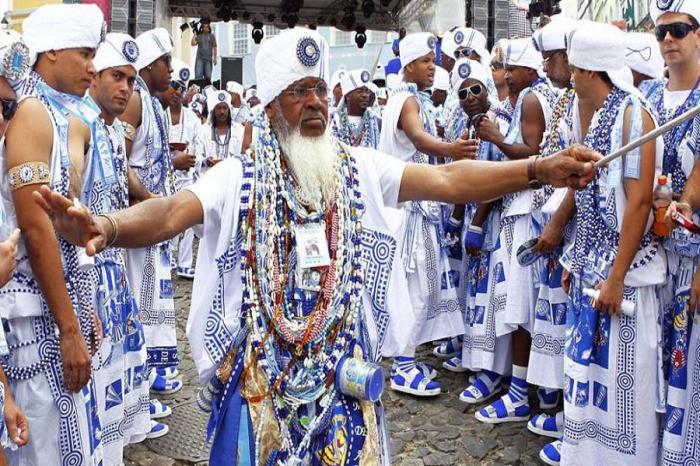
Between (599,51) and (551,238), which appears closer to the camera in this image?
(599,51)

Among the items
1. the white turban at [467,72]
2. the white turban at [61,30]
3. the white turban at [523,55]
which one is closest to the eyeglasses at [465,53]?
the white turban at [467,72]

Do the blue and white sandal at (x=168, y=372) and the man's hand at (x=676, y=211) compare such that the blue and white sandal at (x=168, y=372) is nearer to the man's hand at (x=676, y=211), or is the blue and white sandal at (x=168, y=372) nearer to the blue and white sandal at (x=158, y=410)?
the blue and white sandal at (x=158, y=410)

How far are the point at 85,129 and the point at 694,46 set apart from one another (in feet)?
8.83

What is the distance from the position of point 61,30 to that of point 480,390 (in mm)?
3387

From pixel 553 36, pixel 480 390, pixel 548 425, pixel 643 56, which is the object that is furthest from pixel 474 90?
pixel 548 425

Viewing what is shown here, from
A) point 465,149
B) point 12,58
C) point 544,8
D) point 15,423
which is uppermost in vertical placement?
point 544,8

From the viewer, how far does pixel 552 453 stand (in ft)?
12.9

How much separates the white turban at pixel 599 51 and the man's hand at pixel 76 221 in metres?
2.29

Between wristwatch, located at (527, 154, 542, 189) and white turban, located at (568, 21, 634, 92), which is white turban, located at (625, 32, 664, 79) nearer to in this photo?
white turban, located at (568, 21, 634, 92)

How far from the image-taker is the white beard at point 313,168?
8.16 ft

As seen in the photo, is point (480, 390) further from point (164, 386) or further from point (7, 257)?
point (7, 257)

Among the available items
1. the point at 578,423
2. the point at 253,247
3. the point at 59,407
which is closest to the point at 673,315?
the point at 578,423

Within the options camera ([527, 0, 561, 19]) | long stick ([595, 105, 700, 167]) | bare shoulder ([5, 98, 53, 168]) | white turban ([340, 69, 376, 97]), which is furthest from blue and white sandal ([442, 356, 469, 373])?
camera ([527, 0, 561, 19])

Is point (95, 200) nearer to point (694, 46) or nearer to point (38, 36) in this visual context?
point (38, 36)
